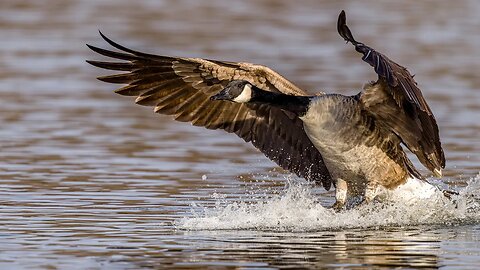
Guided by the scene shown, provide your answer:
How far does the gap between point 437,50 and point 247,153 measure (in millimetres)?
11627

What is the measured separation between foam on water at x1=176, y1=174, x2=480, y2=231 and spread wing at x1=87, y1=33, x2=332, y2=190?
0.96 metres

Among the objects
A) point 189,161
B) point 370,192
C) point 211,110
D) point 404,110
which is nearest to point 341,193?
point 370,192

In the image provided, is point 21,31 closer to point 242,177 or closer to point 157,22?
point 157,22

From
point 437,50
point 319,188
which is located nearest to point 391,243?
point 319,188

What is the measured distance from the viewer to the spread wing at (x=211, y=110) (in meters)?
13.9

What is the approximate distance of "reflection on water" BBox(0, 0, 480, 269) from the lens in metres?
10.9

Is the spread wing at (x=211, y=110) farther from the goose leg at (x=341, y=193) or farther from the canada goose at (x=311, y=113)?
the goose leg at (x=341, y=193)

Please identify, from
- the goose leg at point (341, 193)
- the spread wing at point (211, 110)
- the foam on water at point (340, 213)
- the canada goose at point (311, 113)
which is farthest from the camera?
the spread wing at point (211, 110)

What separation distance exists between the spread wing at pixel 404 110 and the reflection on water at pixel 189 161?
66 centimetres

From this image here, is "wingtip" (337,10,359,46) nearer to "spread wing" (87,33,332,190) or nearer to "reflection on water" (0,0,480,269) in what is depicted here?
"reflection on water" (0,0,480,269)

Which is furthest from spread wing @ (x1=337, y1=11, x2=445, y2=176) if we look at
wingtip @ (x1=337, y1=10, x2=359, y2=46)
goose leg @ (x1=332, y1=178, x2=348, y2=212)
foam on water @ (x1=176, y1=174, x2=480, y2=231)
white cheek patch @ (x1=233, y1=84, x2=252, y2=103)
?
white cheek patch @ (x1=233, y1=84, x2=252, y2=103)

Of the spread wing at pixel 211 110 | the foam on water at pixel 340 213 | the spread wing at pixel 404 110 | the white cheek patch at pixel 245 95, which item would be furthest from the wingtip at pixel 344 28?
the spread wing at pixel 211 110

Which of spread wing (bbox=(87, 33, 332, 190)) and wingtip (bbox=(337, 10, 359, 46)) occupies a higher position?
wingtip (bbox=(337, 10, 359, 46))

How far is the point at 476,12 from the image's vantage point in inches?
1382
